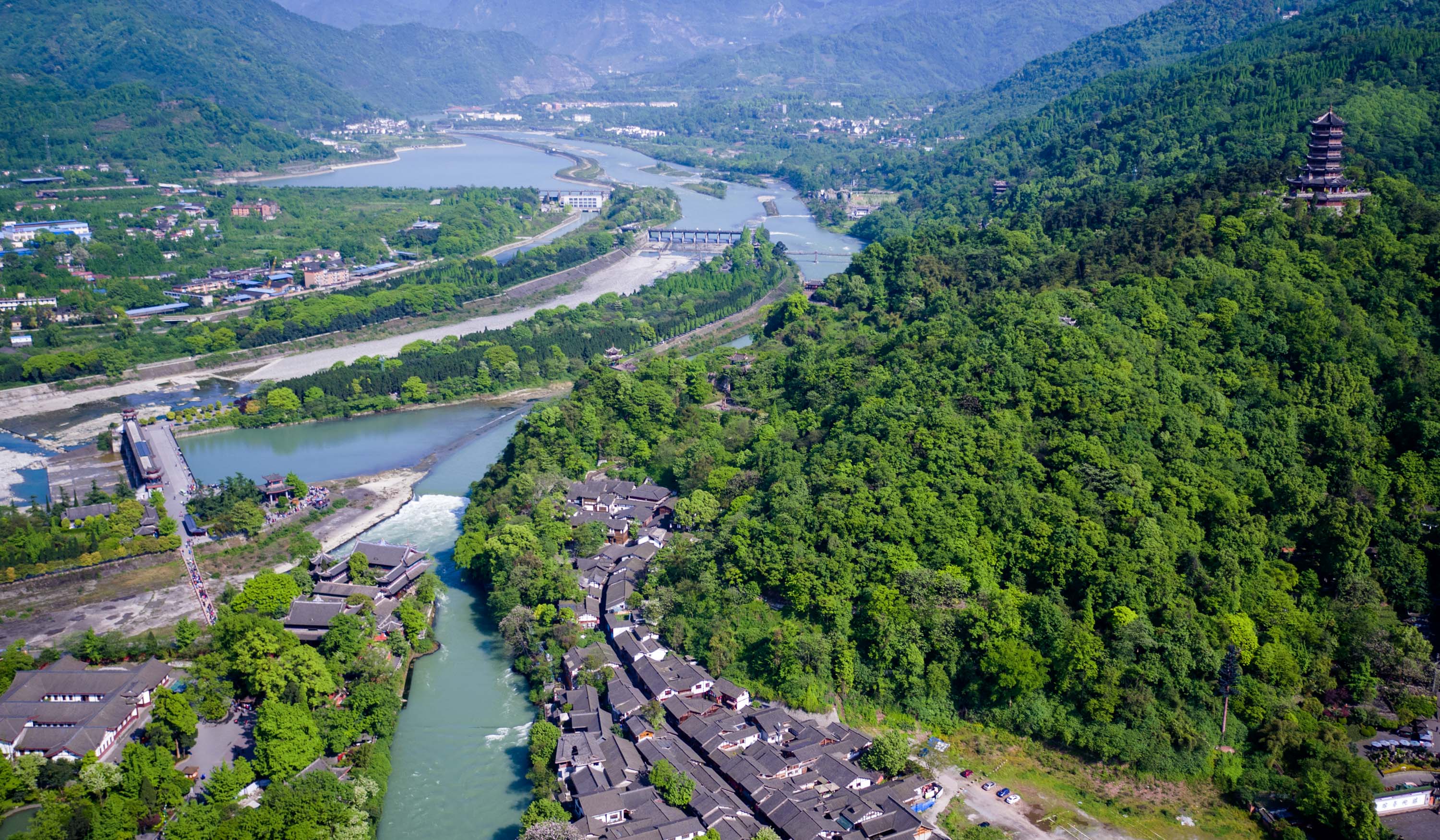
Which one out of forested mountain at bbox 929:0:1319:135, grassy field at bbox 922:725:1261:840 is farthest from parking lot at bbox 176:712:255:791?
forested mountain at bbox 929:0:1319:135

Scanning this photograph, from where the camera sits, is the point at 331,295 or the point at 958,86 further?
the point at 958,86

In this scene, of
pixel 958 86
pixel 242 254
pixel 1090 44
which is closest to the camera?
pixel 242 254

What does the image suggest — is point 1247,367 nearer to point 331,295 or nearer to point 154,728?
point 154,728

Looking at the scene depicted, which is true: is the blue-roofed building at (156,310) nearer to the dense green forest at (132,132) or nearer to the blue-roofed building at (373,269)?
the blue-roofed building at (373,269)

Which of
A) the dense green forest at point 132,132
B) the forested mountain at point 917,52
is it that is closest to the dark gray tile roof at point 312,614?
the dense green forest at point 132,132

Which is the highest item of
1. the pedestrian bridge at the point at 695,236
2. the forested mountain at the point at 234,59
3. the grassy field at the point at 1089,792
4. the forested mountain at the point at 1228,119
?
the forested mountain at the point at 234,59

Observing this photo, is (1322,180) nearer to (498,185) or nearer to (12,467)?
(12,467)

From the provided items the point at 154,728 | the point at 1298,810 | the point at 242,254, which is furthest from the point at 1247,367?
the point at 242,254

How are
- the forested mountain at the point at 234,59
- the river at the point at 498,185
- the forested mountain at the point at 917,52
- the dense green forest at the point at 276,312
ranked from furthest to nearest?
the forested mountain at the point at 917,52 → the forested mountain at the point at 234,59 → the dense green forest at the point at 276,312 → the river at the point at 498,185
